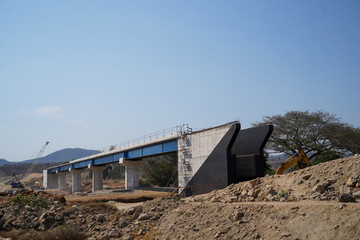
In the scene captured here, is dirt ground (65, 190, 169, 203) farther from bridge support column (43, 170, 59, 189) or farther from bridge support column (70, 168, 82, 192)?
bridge support column (43, 170, 59, 189)

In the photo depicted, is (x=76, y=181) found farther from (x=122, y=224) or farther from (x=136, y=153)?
(x=122, y=224)

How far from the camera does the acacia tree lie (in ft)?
155

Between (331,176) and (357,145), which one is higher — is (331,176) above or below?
below

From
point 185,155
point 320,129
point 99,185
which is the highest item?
point 320,129

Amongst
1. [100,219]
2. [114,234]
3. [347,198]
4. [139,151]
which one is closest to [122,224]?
[114,234]

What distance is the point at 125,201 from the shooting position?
127 ft

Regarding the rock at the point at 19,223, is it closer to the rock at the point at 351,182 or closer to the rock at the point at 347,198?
the rock at the point at 347,198

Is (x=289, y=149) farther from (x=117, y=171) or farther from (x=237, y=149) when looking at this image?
(x=117, y=171)

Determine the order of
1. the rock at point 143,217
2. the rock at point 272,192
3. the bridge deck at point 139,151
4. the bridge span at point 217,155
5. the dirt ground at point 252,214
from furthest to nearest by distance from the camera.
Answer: the bridge deck at point 139,151 → the bridge span at point 217,155 → the rock at point 143,217 → the rock at point 272,192 → the dirt ground at point 252,214

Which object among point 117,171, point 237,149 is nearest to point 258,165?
point 237,149

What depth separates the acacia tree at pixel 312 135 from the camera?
4723 cm

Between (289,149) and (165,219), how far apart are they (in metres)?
36.6

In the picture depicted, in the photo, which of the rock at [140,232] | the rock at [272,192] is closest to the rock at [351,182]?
the rock at [272,192]

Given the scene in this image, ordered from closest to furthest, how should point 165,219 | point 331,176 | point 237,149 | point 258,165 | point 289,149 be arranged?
point 331,176 < point 165,219 < point 258,165 < point 237,149 < point 289,149
